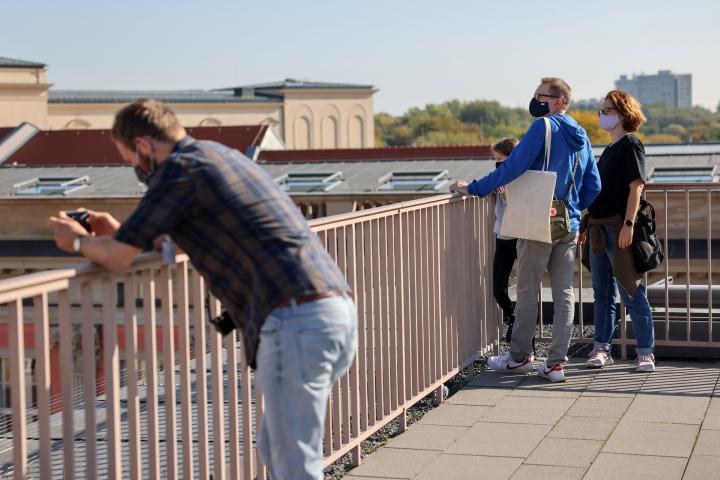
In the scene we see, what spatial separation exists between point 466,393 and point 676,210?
23.0m

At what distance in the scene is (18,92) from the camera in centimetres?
7675

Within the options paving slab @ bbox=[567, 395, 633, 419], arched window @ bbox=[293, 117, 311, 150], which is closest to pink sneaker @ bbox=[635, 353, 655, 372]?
paving slab @ bbox=[567, 395, 633, 419]

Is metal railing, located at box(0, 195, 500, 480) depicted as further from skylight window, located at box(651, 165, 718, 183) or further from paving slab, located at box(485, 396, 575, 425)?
skylight window, located at box(651, 165, 718, 183)

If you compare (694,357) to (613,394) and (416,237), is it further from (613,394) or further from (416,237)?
(416,237)

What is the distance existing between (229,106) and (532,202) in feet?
284

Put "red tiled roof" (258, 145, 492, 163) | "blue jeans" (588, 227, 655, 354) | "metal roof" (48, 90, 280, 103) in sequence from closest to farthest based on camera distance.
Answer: "blue jeans" (588, 227, 655, 354) < "red tiled roof" (258, 145, 492, 163) < "metal roof" (48, 90, 280, 103)

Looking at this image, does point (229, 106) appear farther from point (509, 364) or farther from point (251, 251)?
point (251, 251)

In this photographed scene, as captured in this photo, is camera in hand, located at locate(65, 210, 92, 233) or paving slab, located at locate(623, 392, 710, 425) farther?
paving slab, located at locate(623, 392, 710, 425)

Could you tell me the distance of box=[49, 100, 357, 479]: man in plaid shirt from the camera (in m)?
3.63

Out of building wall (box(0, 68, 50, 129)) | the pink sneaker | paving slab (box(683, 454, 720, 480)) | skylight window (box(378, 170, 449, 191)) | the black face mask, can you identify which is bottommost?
paving slab (box(683, 454, 720, 480))

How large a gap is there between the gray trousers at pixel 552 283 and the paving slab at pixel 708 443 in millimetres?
1516

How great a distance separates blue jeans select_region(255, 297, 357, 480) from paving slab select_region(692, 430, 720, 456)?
9.74ft

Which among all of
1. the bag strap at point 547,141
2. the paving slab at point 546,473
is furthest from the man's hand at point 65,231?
the bag strap at point 547,141

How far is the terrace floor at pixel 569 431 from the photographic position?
19.6 feet
